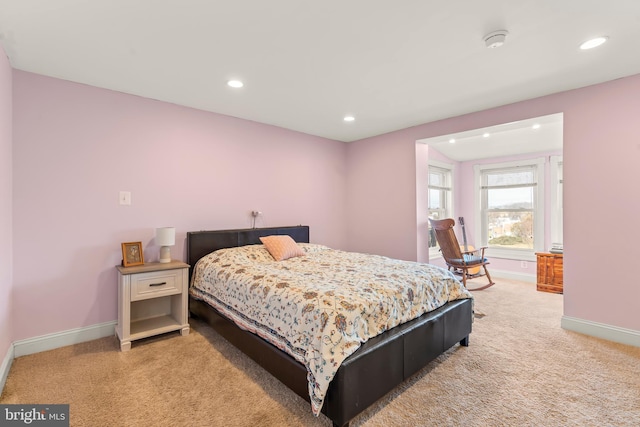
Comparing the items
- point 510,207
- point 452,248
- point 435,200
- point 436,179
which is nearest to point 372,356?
point 452,248

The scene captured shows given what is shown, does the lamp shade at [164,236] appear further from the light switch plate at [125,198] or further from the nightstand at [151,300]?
the light switch plate at [125,198]

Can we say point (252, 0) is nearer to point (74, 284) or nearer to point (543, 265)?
point (74, 284)

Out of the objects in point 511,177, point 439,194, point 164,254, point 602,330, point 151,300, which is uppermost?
point 511,177

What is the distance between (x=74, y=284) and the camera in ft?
8.81

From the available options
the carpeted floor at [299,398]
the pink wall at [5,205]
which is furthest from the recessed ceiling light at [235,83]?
the carpeted floor at [299,398]

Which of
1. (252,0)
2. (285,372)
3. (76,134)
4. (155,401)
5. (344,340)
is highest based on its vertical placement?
(252,0)

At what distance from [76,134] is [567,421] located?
4.21 metres

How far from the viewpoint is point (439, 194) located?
18.2 feet

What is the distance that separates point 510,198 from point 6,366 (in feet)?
21.7

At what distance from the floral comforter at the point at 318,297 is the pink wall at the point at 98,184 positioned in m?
0.74

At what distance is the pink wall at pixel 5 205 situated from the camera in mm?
2115

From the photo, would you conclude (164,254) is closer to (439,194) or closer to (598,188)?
(598,188)

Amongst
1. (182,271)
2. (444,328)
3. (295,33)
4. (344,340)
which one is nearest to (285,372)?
(344,340)

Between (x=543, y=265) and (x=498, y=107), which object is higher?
(x=498, y=107)
